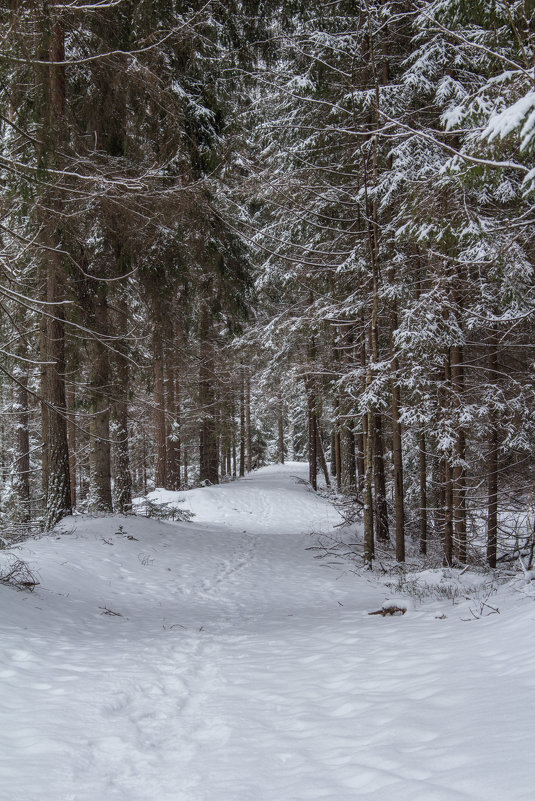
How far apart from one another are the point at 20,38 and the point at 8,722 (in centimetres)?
584

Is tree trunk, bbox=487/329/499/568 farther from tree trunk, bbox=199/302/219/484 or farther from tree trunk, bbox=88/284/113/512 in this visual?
tree trunk, bbox=199/302/219/484

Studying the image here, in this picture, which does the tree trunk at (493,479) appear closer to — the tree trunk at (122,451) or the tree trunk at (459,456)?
the tree trunk at (459,456)

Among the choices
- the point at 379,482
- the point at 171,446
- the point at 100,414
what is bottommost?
the point at 379,482

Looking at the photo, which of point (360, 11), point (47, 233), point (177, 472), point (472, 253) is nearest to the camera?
point (472, 253)

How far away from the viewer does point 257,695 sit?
386 centimetres

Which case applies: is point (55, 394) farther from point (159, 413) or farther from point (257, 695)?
point (257, 695)

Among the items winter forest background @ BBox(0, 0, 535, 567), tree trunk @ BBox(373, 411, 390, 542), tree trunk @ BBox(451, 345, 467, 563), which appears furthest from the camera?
tree trunk @ BBox(373, 411, 390, 542)

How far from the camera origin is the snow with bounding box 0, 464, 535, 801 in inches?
99.6

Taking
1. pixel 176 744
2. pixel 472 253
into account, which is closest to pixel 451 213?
pixel 472 253

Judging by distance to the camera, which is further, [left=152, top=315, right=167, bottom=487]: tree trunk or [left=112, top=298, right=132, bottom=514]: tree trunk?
[left=152, top=315, right=167, bottom=487]: tree trunk

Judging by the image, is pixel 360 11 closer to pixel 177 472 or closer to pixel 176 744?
pixel 176 744

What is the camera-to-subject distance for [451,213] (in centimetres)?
698

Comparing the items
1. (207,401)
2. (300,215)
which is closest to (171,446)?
(207,401)

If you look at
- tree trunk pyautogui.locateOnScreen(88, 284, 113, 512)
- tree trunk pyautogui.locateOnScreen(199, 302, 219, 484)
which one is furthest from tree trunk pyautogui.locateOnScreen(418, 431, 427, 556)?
tree trunk pyautogui.locateOnScreen(199, 302, 219, 484)
